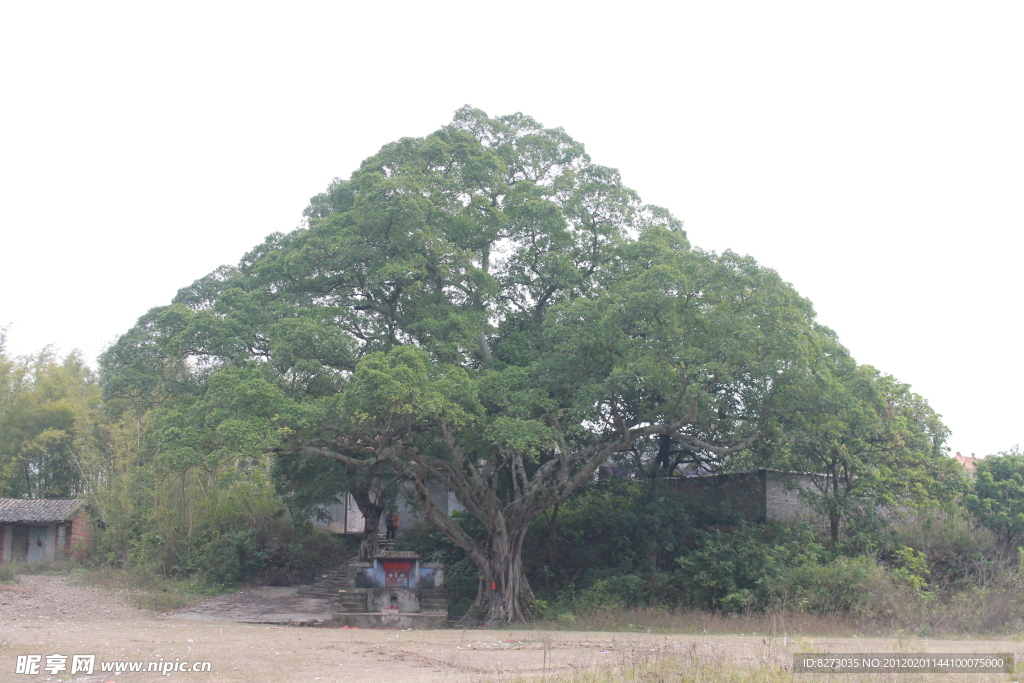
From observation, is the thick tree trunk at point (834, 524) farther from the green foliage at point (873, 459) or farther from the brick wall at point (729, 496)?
the brick wall at point (729, 496)

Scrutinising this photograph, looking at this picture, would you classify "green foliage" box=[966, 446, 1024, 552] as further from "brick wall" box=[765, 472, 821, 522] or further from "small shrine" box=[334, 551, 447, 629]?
"small shrine" box=[334, 551, 447, 629]

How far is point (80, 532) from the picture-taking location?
29.9 metres

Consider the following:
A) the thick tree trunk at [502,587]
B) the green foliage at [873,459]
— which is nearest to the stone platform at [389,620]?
the thick tree trunk at [502,587]

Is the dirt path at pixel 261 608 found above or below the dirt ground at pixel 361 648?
below

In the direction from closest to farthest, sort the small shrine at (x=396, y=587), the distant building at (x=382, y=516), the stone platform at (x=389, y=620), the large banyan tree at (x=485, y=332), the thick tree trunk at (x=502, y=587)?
1. the large banyan tree at (x=485, y=332)
2. the thick tree trunk at (x=502, y=587)
3. the stone platform at (x=389, y=620)
4. the small shrine at (x=396, y=587)
5. the distant building at (x=382, y=516)

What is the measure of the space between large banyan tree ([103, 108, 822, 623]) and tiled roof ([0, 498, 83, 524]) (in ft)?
48.3

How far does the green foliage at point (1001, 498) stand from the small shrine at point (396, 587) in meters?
13.6

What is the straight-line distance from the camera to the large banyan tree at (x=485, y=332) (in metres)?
15.0

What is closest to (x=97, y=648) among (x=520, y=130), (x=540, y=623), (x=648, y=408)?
(x=540, y=623)

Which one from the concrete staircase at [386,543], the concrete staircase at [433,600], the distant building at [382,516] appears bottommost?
the concrete staircase at [433,600]

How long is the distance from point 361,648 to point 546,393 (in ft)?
21.2

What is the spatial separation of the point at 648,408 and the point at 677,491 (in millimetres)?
7309

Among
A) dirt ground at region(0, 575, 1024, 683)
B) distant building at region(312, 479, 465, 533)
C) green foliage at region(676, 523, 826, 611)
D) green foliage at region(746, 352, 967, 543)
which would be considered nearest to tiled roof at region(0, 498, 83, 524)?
distant building at region(312, 479, 465, 533)

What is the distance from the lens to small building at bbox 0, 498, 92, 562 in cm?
2959
